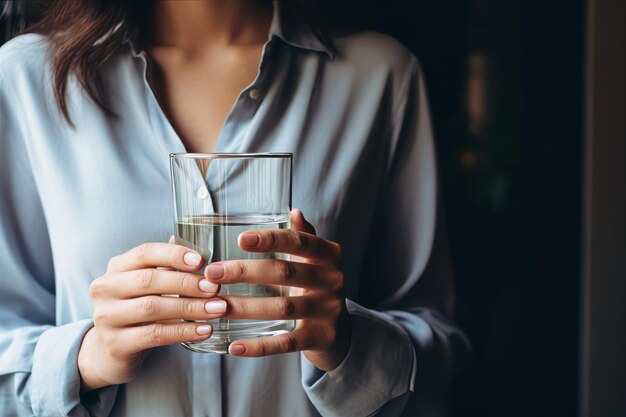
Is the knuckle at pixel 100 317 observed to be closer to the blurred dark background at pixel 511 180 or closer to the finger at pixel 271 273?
the finger at pixel 271 273

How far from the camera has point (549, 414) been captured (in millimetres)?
957

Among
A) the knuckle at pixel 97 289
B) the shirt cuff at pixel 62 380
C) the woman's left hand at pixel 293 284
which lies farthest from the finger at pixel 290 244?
the shirt cuff at pixel 62 380

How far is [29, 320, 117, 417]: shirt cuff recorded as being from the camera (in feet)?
1.93

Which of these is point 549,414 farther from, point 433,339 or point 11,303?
point 11,303

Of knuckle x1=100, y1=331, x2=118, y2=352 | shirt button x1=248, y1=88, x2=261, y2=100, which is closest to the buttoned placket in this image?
shirt button x1=248, y1=88, x2=261, y2=100

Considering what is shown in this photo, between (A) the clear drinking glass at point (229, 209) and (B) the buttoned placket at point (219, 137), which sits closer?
(A) the clear drinking glass at point (229, 209)

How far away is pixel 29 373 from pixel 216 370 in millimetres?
169

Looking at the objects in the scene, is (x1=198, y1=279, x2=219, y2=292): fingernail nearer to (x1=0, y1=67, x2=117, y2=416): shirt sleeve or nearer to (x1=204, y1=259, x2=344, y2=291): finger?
(x1=204, y1=259, x2=344, y2=291): finger

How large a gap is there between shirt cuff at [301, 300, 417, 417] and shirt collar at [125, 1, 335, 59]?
268 millimetres

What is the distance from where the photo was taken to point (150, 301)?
0.47 metres

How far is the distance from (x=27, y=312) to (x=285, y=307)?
1.01 ft

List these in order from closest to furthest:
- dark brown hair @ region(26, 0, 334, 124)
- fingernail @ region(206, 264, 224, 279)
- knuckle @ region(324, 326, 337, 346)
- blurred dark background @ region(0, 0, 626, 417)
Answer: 1. fingernail @ region(206, 264, 224, 279)
2. knuckle @ region(324, 326, 337, 346)
3. dark brown hair @ region(26, 0, 334, 124)
4. blurred dark background @ region(0, 0, 626, 417)

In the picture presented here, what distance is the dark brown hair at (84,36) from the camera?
65 cm

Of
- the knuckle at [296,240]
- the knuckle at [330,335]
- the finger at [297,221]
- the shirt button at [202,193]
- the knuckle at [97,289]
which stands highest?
Result: the shirt button at [202,193]
